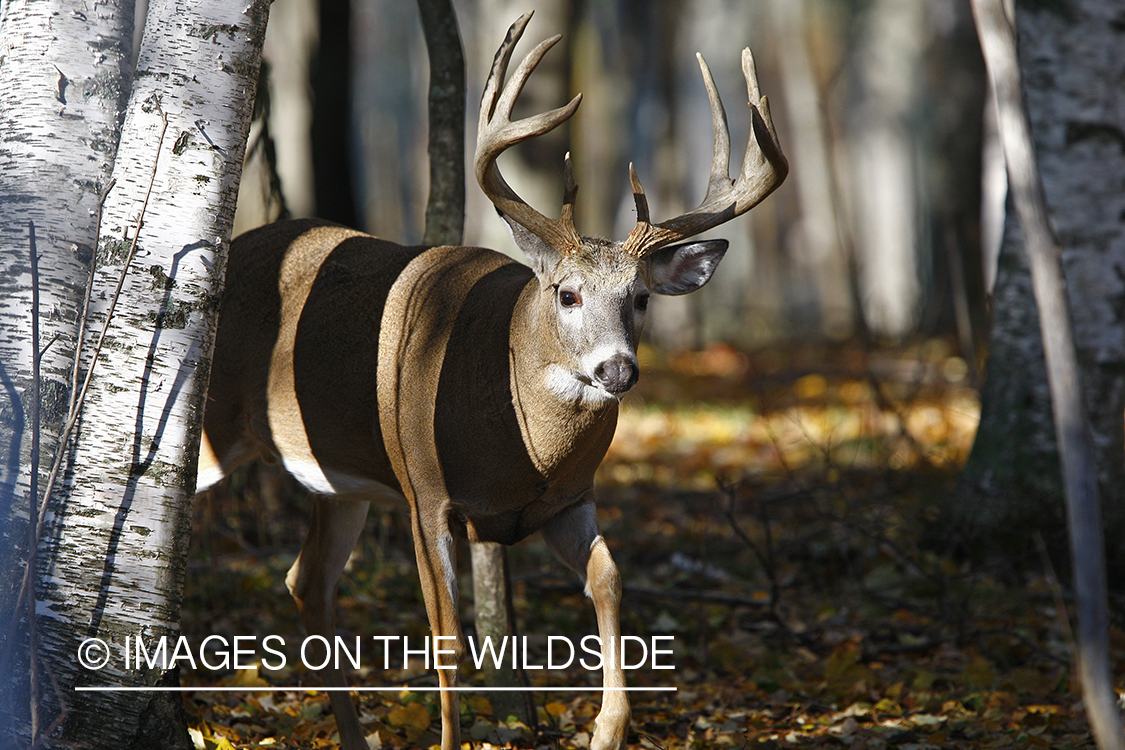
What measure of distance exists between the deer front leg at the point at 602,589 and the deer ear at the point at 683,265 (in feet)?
3.00

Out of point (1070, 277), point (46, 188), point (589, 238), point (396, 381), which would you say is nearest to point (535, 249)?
point (589, 238)

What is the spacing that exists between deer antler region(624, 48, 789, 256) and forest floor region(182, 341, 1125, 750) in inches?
23.9

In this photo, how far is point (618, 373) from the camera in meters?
3.73

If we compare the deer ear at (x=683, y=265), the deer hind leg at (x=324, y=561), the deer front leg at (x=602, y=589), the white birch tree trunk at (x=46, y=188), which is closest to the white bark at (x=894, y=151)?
the deer ear at (x=683, y=265)

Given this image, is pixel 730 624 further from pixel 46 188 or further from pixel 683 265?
pixel 46 188

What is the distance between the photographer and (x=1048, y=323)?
2820 mm

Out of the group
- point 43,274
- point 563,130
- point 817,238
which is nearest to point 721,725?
point 43,274

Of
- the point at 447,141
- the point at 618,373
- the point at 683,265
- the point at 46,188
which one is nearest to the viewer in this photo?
the point at 618,373

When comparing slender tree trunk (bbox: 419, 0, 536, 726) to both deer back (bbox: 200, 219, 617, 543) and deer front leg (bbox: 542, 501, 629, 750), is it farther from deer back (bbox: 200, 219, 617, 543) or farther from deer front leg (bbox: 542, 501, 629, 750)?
deer front leg (bbox: 542, 501, 629, 750)

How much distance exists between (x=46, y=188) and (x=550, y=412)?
192 centimetres

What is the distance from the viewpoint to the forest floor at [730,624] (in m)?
4.46

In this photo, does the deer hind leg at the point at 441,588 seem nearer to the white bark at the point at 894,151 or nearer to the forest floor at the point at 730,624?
the forest floor at the point at 730,624

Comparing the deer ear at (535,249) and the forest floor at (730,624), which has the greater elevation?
the deer ear at (535,249)

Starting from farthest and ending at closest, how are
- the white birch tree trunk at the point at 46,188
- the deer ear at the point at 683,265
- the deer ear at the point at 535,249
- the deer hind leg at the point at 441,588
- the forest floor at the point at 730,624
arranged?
the forest floor at the point at 730,624 < the deer ear at the point at 683,265 < the deer ear at the point at 535,249 < the deer hind leg at the point at 441,588 < the white birch tree trunk at the point at 46,188
